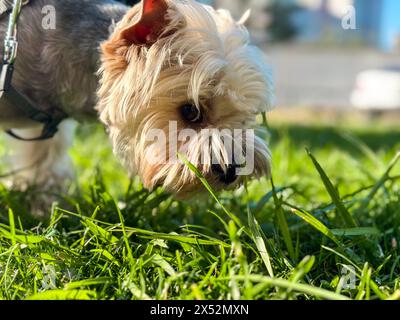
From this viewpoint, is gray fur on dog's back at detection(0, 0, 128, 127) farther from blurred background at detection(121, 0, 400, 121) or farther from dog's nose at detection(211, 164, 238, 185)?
blurred background at detection(121, 0, 400, 121)

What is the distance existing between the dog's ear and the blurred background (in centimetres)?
1380

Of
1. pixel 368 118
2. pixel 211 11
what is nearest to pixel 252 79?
pixel 211 11

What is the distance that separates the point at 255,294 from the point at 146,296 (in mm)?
364

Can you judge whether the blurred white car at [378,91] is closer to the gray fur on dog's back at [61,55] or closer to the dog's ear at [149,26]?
the gray fur on dog's back at [61,55]

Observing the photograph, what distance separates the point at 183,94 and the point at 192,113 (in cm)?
9

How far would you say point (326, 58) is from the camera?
19438 mm

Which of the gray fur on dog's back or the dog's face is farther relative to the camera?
the gray fur on dog's back

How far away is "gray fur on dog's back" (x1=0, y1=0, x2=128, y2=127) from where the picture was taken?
2.90m

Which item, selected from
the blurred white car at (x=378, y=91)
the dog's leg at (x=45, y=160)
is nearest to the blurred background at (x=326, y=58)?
the blurred white car at (x=378, y=91)

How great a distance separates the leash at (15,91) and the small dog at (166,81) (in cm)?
8

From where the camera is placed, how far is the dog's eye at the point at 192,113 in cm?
259

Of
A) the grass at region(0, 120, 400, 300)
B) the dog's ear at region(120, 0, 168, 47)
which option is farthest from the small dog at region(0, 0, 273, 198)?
the grass at region(0, 120, 400, 300)

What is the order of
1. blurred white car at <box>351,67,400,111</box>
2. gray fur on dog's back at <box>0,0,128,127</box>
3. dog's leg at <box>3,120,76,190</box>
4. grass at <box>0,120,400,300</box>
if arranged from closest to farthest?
grass at <box>0,120,400,300</box>, gray fur on dog's back at <box>0,0,128,127</box>, dog's leg at <box>3,120,76,190</box>, blurred white car at <box>351,67,400,111</box>

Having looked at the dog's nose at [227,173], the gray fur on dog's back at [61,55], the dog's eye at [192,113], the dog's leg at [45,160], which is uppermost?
the gray fur on dog's back at [61,55]
